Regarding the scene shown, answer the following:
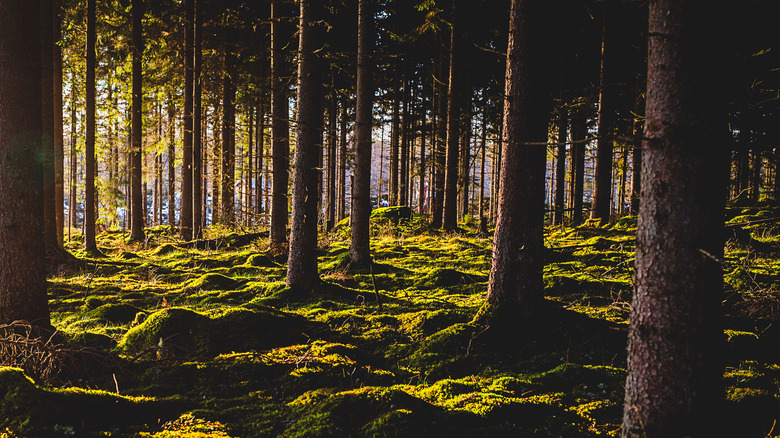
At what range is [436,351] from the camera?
493cm

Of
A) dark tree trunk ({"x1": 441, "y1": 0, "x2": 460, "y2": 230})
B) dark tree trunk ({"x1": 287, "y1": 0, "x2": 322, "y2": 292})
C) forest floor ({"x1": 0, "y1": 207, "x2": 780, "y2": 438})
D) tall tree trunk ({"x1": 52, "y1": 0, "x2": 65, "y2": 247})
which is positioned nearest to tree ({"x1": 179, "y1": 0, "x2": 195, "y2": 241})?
tall tree trunk ({"x1": 52, "y1": 0, "x2": 65, "y2": 247})

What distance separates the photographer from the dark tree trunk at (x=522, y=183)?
5.05m

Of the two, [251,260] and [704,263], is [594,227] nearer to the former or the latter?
[251,260]

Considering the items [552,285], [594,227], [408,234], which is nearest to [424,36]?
[408,234]

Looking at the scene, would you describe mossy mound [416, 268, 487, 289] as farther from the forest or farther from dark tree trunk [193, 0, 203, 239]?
dark tree trunk [193, 0, 203, 239]

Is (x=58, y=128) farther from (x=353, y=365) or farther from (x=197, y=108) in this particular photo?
(x=353, y=365)

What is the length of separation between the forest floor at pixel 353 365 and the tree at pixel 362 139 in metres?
2.03

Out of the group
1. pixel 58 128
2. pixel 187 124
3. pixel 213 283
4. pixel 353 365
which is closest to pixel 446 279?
pixel 353 365

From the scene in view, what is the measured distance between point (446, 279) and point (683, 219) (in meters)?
6.51

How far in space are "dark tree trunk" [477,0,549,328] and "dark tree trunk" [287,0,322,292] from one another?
12.3 ft

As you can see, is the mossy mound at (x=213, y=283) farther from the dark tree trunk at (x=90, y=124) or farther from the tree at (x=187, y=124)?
the tree at (x=187, y=124)

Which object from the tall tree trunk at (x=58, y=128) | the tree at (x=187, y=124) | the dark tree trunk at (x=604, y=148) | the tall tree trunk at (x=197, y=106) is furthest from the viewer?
the tree at (x=187, y=124)

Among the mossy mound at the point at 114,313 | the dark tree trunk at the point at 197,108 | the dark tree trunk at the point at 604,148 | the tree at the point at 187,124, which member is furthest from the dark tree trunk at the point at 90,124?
the dark tree trunk at the point at 604,148

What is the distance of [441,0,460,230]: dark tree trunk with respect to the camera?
14828 mm
